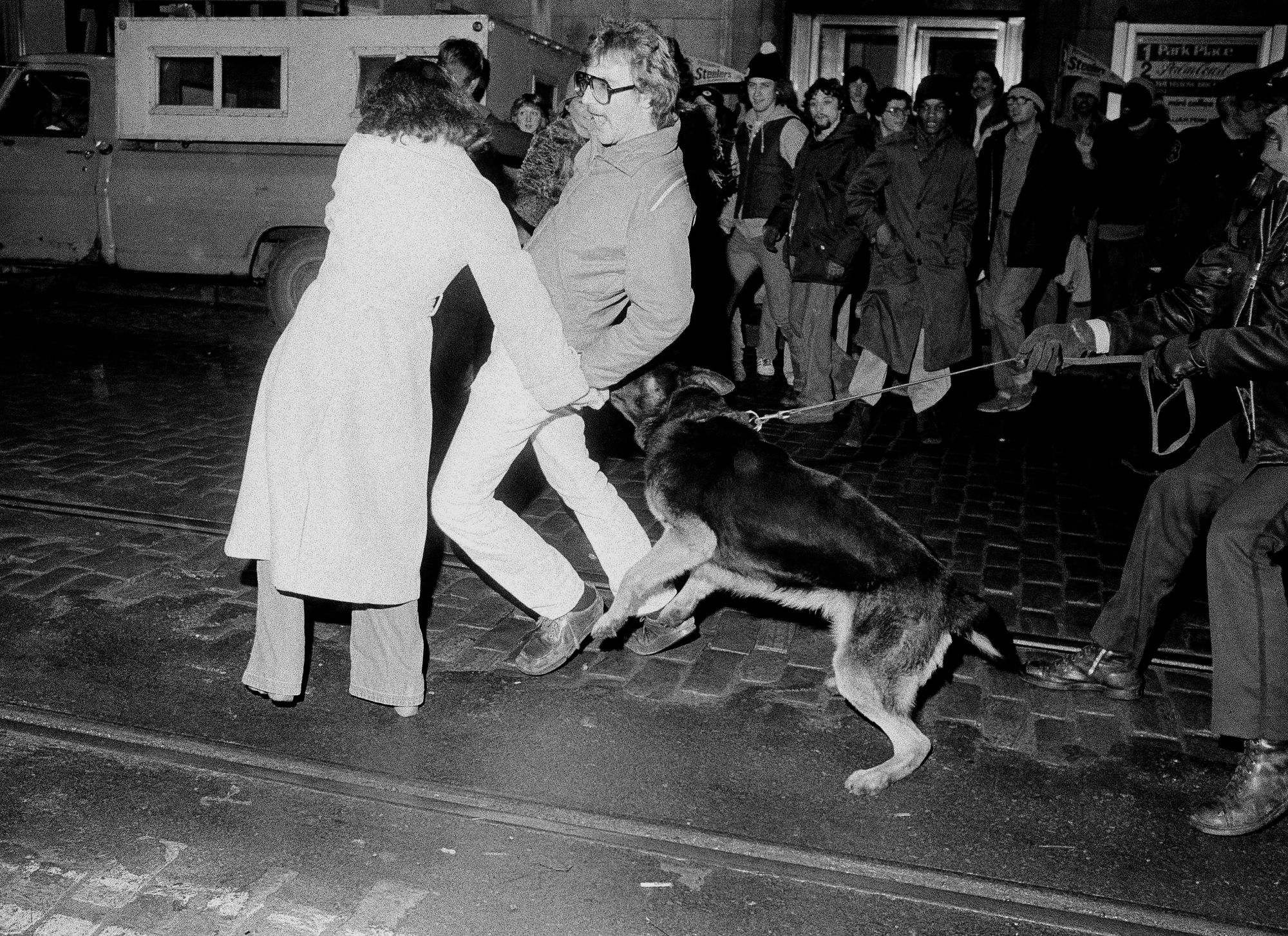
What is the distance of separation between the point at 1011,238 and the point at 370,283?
21.1ft

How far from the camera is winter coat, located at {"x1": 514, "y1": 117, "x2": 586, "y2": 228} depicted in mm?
6363

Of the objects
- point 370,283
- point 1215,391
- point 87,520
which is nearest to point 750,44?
point 1215,391

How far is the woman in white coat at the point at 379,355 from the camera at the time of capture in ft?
10.8

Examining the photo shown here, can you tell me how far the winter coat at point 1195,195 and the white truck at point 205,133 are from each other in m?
5.73

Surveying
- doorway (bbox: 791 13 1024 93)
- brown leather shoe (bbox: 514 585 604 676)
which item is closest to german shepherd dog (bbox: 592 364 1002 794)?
brown leather shoe (bbox: 514 585 604 676)

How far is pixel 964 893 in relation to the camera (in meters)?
3.00

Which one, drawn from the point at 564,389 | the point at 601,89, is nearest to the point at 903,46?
the point at 601,89

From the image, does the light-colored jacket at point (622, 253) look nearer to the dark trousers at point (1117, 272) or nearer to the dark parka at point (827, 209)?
the dark parka at point (827, 209)

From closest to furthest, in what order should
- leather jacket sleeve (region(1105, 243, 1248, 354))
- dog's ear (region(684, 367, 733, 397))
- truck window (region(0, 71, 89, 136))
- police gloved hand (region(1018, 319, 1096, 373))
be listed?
leather jacket sleeve (region(1105, 243, 1248, 354)) < police gloved hand (region(1018, 319, 1096, 373)) < dog's ear (region(684, 367, 733, 397)) < truck window (region(0, 71, 89, 136))

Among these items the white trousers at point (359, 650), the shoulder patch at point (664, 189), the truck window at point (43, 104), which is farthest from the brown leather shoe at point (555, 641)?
the truck window at point (43, 104)

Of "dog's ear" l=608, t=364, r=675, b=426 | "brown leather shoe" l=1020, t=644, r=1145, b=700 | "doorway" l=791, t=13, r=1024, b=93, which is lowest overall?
"brown leather shoe" l=1020, t=644, r=1145, b=700

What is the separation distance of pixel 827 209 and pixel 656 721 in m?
5.10

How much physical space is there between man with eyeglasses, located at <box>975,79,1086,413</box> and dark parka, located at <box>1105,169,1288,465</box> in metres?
4.41

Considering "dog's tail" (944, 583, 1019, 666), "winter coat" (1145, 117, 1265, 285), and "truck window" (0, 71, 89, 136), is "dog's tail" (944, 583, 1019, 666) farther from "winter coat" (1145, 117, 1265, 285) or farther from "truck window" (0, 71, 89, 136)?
"truck window" (0, 71, 89, 136)
